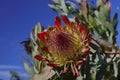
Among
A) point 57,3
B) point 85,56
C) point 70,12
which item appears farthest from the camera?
point 57,3

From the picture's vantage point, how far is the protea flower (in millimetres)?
1018

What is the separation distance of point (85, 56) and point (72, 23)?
109 millimetres

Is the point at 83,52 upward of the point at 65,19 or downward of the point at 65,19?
downward

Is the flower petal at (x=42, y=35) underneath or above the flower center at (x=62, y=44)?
above

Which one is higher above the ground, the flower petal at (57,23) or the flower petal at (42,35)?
the flower petal at (57,23)

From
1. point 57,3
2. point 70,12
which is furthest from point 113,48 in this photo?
point 57,3

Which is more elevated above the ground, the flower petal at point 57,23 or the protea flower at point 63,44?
the flower petal at point 57,23

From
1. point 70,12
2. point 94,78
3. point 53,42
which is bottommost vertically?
point 94,78

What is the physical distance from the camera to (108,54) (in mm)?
1074

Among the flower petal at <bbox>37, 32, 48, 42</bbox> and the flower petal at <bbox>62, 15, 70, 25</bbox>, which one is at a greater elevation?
the flower petal at <bbox>62, 15, 70, 25</bbox>

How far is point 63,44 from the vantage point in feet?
3.46

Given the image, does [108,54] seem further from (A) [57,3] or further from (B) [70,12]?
(A) [57,3]

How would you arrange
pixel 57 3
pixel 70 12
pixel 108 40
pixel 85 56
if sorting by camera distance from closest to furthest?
pixel 85 56 < pixel 108 40 < pixel 70 12 < pixel 57 3

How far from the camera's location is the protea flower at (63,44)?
102cm
